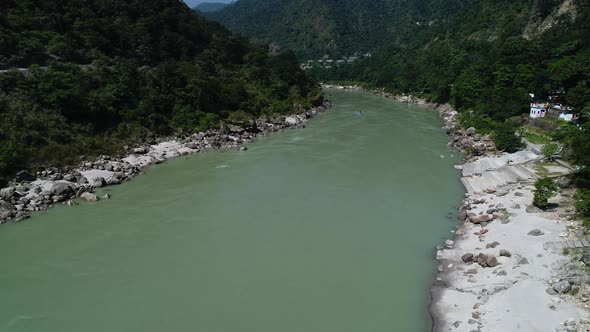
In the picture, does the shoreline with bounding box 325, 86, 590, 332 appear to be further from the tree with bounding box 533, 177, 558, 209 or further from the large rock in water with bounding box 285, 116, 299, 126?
the large rock in water with bounding box 285, 116, 299, 126

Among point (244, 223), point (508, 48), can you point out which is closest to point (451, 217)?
point (244, 223)

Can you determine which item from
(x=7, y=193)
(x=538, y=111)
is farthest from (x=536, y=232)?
(x=7, y=193)

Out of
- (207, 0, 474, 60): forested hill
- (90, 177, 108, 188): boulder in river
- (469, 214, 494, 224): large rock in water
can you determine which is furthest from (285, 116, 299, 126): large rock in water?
(207, 0, 474, 60): forested hill

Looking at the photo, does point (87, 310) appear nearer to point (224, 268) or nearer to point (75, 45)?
point (224, 268)

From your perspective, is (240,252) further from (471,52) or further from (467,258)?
(471,52)

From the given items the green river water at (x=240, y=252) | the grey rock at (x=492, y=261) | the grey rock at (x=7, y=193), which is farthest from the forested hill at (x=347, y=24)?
the grey rock at (x=7, y=193)

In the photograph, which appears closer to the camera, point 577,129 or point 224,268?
point 224,268
